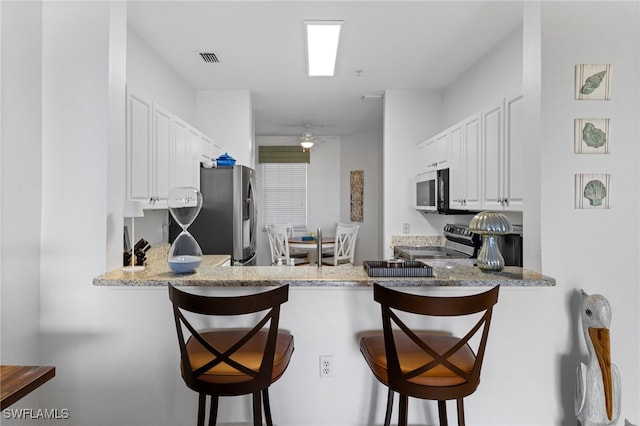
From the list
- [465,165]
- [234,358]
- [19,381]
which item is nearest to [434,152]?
[465,165]

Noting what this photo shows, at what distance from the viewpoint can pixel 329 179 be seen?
639cm

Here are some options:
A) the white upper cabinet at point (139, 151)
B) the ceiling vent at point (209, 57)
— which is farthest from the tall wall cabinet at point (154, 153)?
the ceiling vent at point (209, 57)

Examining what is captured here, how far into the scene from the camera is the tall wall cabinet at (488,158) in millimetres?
2135

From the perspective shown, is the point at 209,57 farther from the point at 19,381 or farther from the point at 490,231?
the point at 19,381

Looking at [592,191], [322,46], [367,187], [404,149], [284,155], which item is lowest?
[592,191]

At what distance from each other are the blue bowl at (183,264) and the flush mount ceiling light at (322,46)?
182cm

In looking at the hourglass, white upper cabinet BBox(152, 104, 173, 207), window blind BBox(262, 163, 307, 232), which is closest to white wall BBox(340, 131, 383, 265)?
window blind BBox(262, 163, 307, 232)

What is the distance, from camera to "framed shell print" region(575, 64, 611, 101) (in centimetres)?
180

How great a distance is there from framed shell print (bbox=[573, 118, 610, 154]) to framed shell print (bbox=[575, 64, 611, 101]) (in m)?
0.12

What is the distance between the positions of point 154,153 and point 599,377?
2.67 m

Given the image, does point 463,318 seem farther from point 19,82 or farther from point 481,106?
point 19,82

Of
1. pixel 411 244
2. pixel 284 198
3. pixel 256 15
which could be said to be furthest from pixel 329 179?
pixel 256 15

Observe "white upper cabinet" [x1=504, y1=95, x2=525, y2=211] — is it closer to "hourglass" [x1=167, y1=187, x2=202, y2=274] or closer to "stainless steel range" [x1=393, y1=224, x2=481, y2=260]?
"stainless steel range" [x1=393, y1=224, x2=481, y2=260]

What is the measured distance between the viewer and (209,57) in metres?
3.19
